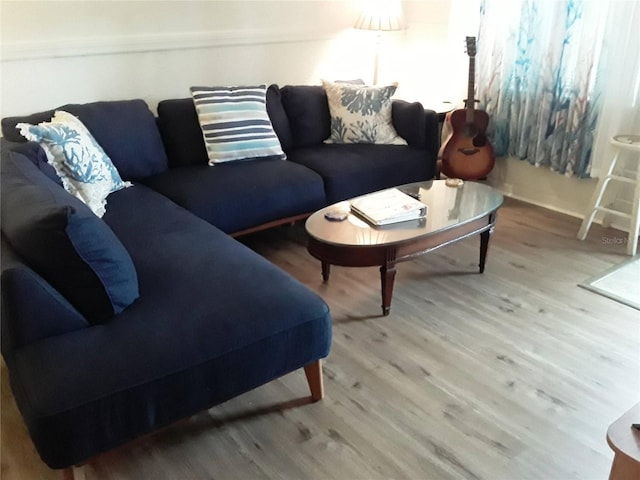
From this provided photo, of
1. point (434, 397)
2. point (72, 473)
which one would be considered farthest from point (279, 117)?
point (72, 473)

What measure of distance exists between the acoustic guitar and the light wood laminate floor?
3.10 ft

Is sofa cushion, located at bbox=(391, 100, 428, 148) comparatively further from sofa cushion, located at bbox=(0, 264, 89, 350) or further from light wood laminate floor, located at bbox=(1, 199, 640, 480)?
sofa cushion, located at bbox=(0, 264, 89, 350)

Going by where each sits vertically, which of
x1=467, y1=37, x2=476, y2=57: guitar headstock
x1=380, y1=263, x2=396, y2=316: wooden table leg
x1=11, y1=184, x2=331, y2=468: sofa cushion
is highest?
x1=467, y1=37, x2=476, y2=57: guitar headstock

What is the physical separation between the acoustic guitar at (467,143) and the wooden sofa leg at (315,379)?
214 cm

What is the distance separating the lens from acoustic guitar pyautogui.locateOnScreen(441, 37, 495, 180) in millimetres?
3834

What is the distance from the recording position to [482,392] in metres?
2.21

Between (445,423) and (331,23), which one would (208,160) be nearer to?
(331,23)

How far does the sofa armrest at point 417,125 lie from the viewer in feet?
12.0

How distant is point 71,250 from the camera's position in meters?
1.68

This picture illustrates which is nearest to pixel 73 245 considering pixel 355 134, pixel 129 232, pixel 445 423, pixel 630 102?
pixel 129 232

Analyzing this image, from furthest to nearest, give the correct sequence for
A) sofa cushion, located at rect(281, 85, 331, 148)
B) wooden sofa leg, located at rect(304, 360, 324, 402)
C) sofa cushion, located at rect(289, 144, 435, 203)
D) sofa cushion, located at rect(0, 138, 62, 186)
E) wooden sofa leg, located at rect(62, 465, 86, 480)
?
sofa cushion, located at rect(281, 85, 331, 148), sofa cushion, located at rect(289, 144, 435, 203), sofa cushion, located at rect(0, 138, 62, 186), wooden sofa leg, located at rect(304, 360, 324, 402), wooden sofa leg, located at rect(62, 465, 86, 480)

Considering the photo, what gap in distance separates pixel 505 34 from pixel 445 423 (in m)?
2.75

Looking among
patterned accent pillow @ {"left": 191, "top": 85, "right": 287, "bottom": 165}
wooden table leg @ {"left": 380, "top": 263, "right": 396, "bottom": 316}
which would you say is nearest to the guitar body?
patterned accent pillow @ {"left": 191, "top": 85, "right": 287, "bottom": 165}

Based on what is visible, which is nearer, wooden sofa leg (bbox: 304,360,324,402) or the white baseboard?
wooden sofa leg (bbox: 304,360,324,402)
